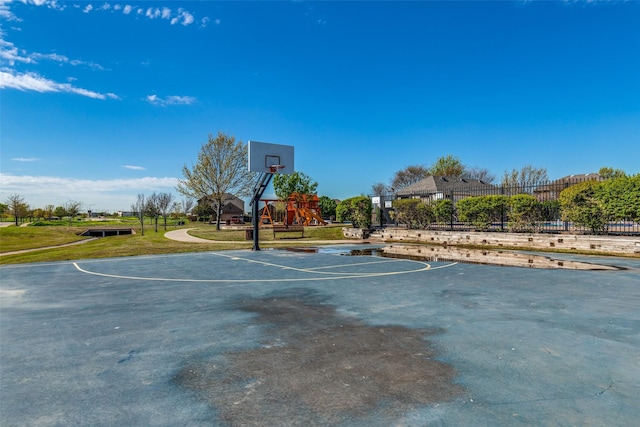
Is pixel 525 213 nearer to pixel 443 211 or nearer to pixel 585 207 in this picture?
pixel 585 207

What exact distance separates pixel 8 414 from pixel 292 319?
11.9ft

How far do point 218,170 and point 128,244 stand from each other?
15.2 m

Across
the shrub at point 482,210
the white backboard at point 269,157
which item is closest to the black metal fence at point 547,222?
the shrub at point 482,210

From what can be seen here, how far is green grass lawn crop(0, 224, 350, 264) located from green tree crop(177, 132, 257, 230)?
7159mm

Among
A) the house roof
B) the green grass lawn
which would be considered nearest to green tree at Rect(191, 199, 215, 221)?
the green grass lawn

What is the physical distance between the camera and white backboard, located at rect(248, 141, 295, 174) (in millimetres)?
17953

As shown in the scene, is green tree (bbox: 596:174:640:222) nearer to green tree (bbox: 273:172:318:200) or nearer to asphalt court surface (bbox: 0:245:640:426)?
asphalt court surface (bbox: 0:245:640:426)

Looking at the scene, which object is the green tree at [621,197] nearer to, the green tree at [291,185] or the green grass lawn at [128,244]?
the green grass lawn at [128,244]

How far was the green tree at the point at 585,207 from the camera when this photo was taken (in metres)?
15.9

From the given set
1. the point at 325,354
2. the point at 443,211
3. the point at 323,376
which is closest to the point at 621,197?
the point at 443,211

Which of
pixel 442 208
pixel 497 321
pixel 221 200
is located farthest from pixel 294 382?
pixel 221 200

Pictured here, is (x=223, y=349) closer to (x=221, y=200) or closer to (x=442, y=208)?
(x=442, y=208)

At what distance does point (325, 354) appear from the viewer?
175 inches

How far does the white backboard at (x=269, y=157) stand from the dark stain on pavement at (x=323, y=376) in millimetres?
13295
